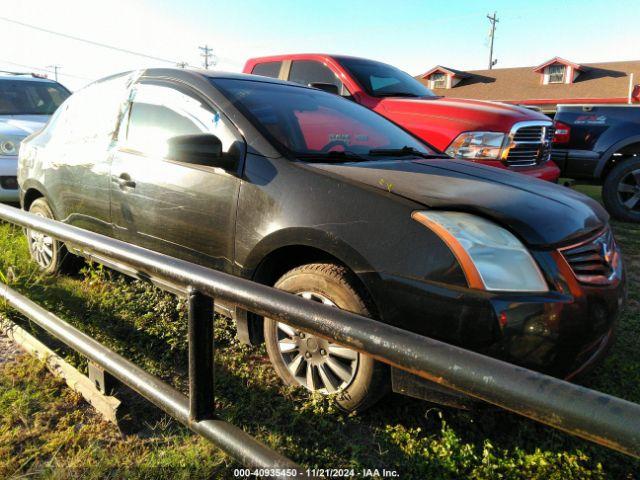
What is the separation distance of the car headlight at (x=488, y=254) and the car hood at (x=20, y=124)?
5840mm

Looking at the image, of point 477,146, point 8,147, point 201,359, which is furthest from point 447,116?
point 8,147

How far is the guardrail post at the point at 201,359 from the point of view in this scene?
1.35 meters

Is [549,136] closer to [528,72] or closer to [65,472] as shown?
[65,472]

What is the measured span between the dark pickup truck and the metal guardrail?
6.88 m

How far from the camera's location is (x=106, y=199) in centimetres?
329

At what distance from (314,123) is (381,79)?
3141mm

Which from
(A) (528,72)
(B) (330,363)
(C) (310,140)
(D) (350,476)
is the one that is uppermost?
(A) (528,72)

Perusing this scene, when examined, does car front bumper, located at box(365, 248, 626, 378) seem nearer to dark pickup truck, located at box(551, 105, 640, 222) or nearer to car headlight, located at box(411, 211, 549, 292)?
car headlight, located at box(411, 211, 549, 292)

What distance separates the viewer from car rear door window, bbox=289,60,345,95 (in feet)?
19.5

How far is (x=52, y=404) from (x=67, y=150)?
215cm

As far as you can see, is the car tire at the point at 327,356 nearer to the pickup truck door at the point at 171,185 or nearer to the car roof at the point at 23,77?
the pickup truck door at the point at 171,185

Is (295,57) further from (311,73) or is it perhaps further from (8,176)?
(8,176)

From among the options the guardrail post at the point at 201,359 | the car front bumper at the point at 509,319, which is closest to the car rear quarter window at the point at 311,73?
the car front bumper at the point at 509,319

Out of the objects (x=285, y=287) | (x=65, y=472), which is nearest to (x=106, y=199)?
(x=285, y=287)
